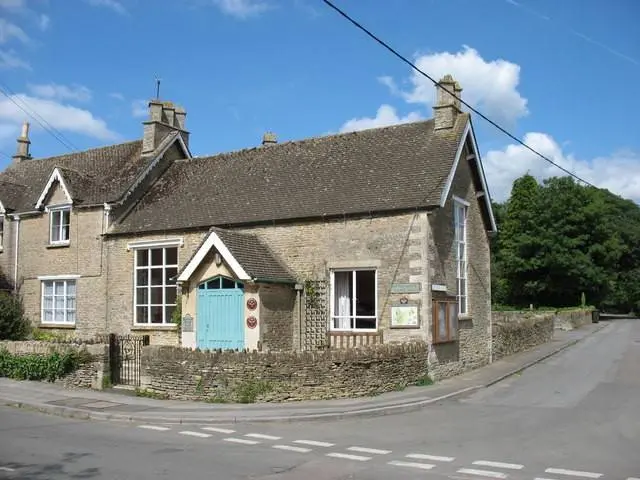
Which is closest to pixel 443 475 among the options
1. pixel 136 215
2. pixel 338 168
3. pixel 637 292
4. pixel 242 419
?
pixel 242 419

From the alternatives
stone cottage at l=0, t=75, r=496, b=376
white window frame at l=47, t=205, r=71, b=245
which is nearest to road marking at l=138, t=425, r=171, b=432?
stone cottage at l=0, t=75, r=496, b=376

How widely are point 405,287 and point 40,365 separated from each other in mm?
10799

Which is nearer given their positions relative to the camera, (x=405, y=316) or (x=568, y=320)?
(x=405, y=316)

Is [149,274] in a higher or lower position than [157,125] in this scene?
lower

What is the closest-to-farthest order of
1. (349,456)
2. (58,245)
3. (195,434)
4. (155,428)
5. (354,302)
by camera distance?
1. (349,456)
2. (195,434)
3. (155,428)
4. (354,302)
5. (58,245)

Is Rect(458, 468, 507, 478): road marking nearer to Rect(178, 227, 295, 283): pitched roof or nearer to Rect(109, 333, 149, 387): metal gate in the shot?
Rect(178, 227, 295, 283): pitched roof

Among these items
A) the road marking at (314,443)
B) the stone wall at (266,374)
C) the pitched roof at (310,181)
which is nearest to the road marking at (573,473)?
the road marking at (314,443)

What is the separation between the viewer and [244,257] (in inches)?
757

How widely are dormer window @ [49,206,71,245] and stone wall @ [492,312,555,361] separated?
17.9 meters

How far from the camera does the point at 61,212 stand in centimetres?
2672

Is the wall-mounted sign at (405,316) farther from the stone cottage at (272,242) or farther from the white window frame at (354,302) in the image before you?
the white window frame at (354,302)

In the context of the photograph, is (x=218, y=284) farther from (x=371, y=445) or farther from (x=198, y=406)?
(x=371, y=445)

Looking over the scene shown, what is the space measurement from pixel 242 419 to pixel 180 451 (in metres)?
3.04

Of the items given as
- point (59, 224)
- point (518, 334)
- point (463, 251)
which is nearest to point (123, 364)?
point (59, 224)
